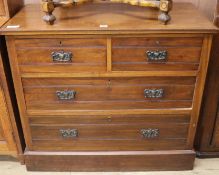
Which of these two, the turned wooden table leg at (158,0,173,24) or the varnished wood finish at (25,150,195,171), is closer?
the turned wooden table leg at (158,0,173,24)

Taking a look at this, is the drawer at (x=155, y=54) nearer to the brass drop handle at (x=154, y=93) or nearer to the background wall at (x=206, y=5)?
the brass drop handle at (x=154, y=93)

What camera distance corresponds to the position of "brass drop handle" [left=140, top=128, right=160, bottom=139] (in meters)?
1.83

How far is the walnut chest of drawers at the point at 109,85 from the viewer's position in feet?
5.04

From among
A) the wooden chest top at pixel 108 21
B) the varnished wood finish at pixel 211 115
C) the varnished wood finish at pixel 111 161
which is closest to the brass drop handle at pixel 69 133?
the varnished wood finish at pixel 111 161

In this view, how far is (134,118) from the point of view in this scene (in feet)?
5.87

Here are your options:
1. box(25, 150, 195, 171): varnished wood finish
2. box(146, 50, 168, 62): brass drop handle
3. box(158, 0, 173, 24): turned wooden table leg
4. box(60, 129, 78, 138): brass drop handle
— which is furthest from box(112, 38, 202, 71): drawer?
box(25, 150, 195, 171): varnished wood finish

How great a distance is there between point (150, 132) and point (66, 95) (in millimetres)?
565

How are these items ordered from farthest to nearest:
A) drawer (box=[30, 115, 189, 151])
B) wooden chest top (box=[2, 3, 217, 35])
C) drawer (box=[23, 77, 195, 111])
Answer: drawer (box=[30, 115, 189, 151]) → drawer (box=[23, 77, 195, 111]) → wooden chest top (box=[2, 3, 217, 35])

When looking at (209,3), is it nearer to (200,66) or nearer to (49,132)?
(200,66)

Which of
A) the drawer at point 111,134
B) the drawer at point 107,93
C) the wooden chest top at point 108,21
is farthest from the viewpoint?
the drawer at point 111,134

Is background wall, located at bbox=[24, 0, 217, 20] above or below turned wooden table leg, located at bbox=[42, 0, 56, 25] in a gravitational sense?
below

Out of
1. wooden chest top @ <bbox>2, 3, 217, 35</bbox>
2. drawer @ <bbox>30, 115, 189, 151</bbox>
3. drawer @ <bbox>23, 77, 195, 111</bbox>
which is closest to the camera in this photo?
wooden chest top @ <bbox>2, 3, 217, 35</bbox>

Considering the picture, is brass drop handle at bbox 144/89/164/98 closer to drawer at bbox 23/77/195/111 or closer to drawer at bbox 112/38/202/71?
drawer at bbox 23/77/195/111

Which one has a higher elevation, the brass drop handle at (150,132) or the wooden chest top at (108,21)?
the wooden chest top at (108,21)
